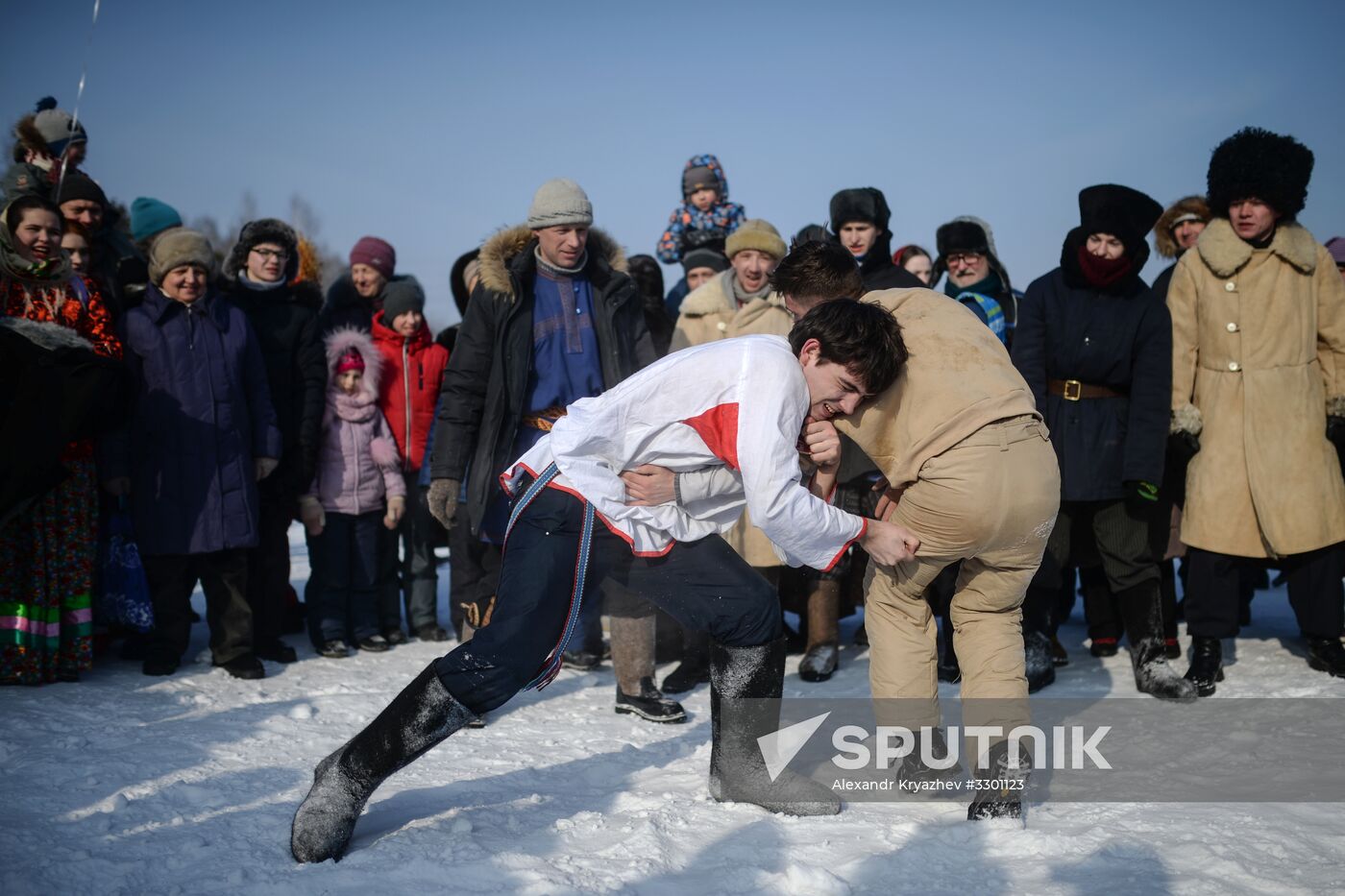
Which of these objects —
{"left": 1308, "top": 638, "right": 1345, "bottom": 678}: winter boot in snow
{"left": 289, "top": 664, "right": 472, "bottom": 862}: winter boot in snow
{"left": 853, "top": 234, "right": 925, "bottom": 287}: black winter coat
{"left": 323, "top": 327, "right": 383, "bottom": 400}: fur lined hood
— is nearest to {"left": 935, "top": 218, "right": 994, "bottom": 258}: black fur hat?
{"left": 853, "top": 234, "right": 925, "bottom": 287}: black winter coat

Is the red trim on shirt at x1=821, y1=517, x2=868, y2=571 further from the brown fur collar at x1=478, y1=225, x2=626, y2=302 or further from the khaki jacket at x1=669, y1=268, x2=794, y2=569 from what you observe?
the brown fur collar at x1=478, y1=225, x2=626, y2=302

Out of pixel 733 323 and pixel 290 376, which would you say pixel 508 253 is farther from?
pixel 290 376

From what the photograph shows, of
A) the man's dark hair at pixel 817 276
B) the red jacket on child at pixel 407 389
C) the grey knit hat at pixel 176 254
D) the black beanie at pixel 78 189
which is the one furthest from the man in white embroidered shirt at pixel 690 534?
the black beanie at pixel 78 189

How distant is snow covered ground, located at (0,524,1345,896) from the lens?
270 cm

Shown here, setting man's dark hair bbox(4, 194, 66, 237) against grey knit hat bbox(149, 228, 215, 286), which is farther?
grey knit hat bbox(149, 228, 215, 286)

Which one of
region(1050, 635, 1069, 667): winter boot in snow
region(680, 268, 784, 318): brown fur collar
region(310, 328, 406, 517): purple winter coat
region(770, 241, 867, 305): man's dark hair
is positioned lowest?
region(1050, 635, 1069, 667): winter boot in snow

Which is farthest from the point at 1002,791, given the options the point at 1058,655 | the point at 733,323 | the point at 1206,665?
the point at 733,323

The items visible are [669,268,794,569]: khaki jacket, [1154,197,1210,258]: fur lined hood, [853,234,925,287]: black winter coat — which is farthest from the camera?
[1154,197,1210,258]: fur lined hood

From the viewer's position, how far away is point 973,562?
3359mm

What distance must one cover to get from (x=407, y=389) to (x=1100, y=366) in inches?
146

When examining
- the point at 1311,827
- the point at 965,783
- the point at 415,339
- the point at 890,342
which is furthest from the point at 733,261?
the point at 1311,827

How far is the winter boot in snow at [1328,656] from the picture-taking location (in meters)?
4.75

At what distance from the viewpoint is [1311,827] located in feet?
9.97

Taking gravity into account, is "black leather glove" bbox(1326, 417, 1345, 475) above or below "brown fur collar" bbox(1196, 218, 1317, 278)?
below
